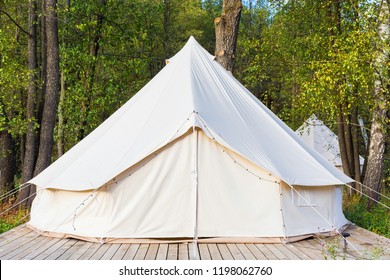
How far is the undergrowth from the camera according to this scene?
8.09 metres

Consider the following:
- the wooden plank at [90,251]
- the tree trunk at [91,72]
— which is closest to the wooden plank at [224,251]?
the wooden plank at [90,251]

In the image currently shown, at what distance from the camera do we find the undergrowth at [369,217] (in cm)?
809

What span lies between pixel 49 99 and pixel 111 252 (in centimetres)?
521

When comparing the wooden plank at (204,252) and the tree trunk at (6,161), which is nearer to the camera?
the wooden plank at (204,252)

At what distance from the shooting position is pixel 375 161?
9.73 m

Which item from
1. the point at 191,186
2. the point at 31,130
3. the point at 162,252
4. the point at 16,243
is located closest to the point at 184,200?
the point at 191,186

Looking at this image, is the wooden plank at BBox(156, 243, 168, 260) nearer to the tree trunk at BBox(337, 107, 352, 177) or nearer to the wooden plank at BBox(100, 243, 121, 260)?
the wooden plank at BBox(100, 243, 121, 260)

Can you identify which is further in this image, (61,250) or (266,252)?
(61,250)

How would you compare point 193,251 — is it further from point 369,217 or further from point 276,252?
point 369,217

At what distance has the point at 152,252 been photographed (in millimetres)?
6035

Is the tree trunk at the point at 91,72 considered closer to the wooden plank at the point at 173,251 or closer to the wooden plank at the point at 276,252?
the wooden plank at the point at 173,251

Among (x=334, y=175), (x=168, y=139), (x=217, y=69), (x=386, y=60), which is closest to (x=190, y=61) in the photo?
(x=217, y=69)

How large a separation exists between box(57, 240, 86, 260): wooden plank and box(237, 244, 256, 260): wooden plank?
6.15 ft

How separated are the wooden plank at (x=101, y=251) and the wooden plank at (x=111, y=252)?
0.03m
